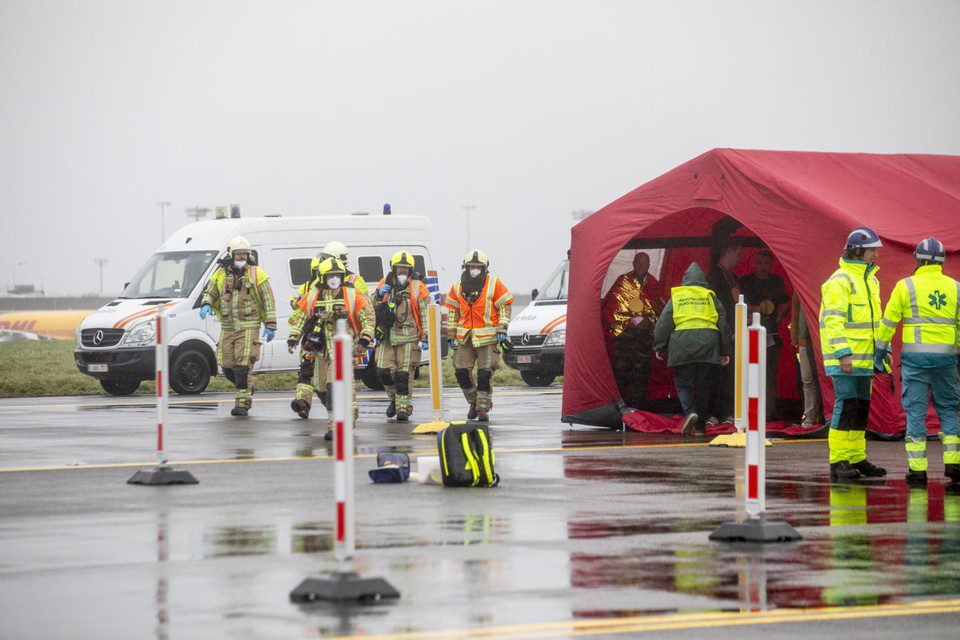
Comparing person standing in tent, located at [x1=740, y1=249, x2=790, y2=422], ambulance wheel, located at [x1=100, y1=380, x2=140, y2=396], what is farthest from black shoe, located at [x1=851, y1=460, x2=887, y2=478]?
ambulance wheel, located at [x1=100, y1=380, x2=140, y2=396]

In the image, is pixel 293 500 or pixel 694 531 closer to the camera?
pixel 694 531

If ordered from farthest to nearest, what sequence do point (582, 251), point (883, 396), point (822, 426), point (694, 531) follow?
point (582, 251)
point (822, 426)
point (883, 396)
point (694, 531)

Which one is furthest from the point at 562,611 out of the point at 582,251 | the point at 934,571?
the point at 582,251

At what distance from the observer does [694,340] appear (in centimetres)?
1741

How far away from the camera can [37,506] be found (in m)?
11.4

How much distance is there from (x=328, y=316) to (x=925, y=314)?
718 centimetres

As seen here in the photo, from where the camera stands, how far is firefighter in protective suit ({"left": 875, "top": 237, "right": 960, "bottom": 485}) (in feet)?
42.5

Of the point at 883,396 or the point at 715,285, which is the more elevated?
the point at 715,285

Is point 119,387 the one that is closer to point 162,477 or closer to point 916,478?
point 162,477

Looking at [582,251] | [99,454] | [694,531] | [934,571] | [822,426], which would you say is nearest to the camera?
[934,571]

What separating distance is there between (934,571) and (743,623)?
186 centimetres

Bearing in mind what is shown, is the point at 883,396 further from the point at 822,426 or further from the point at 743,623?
the point at 743,623

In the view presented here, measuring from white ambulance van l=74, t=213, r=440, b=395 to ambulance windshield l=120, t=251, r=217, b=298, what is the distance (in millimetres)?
16

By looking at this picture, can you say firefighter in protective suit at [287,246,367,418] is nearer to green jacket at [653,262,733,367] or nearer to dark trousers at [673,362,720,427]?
green jacket at [653,262,733,367]
